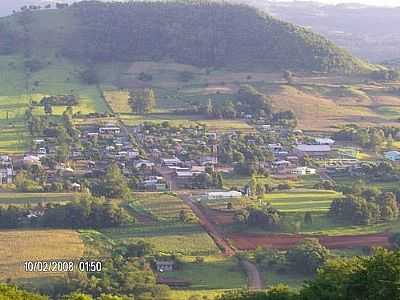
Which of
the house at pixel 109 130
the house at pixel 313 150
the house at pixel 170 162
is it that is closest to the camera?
the house at pixel 170 162

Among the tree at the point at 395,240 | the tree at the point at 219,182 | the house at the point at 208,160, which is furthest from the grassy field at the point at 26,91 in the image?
the tree at the point at 395,240

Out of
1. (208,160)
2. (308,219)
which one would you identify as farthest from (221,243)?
(208,160)

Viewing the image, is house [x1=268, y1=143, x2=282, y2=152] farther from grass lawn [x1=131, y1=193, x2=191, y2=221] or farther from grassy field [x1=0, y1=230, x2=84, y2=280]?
grassy field [x1=0, y1=230, x2=84, y2=280]

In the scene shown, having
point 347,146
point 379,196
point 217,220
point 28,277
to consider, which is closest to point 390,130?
point 347,146

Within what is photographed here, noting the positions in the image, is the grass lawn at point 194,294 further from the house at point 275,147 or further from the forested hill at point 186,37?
the forested hill at point 186,37

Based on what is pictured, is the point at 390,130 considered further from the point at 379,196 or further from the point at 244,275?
the point at 244,275

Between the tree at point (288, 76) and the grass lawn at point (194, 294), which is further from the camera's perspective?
the tree at point (288, 76)
